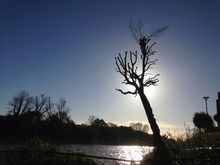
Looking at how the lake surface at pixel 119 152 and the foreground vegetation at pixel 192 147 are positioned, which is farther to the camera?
the lake surface at pixel 119 152

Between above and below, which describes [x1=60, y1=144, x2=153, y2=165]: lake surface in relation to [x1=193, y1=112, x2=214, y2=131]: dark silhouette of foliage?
below

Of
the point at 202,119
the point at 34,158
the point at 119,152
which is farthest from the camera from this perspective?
the point at 119,152

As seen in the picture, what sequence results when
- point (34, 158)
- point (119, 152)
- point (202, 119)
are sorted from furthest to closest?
1. point (119, 152)
2. point (202, 119)
3. point (34, 158)

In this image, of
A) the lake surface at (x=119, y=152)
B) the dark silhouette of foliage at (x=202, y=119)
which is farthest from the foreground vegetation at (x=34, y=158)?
the dark silhouette of foliage at (x=202, y=119)

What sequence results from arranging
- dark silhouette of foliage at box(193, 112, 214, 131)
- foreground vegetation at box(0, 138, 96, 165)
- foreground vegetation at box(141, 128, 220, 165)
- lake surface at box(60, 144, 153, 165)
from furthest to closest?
dark silhouette of foliage at box(193, 112, 214, 131), lake surface at box(60, 144, 153, 165), foreground vegetation at box(0, 138, 96, 165), foreground vegetation at box(141, 128, 220, 165)

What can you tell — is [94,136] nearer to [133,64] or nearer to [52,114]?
[52,114]

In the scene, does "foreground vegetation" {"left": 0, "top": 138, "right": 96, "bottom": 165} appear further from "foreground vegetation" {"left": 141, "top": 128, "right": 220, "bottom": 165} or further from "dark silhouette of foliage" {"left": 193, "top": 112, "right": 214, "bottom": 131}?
"dark silhouette of foliage" {"left": 193, "top": 112, "right": 214, "bottom": 131}

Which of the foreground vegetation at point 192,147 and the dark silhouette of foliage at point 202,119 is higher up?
the dark silhouette of foliage at point 202,119

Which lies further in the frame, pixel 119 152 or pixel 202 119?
pixel 119 152

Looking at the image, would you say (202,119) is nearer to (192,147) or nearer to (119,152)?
(119,152)

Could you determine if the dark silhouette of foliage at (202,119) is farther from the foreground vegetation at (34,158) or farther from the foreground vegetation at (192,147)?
the foreground vegetation at (34,158)

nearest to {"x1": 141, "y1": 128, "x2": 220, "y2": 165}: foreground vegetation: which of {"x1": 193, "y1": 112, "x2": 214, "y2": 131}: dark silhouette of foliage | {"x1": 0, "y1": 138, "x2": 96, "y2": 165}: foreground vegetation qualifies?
{"x1": 0, "y1": 138, "x2": 96, "y2": 165}: foreground vegetation

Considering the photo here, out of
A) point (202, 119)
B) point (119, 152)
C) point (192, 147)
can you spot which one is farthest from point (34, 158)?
point (119, 152)

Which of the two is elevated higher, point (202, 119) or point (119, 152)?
point (202, 119)
